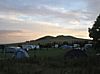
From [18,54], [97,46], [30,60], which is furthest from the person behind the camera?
[97,46]

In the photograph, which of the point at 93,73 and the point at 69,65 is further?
the point at 69,65

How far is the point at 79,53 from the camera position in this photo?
116 feet

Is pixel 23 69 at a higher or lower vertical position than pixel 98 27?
lower

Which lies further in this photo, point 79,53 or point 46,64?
point 79,53

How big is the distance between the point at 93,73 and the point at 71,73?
117cm

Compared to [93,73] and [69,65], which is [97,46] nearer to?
[69,65]

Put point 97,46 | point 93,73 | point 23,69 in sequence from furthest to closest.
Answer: point 97,46 < point 23,69 < point 93,73

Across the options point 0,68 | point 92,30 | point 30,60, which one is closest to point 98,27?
point 92,30

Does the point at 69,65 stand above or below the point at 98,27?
below

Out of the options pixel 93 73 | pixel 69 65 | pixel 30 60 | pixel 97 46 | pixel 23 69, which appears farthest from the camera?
pixel 97 46

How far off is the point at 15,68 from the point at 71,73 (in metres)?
3.26

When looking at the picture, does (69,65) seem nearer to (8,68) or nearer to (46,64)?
(46,64)

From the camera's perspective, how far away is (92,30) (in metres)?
58.6

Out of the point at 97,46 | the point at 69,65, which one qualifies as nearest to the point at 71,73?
the point at 69,65
